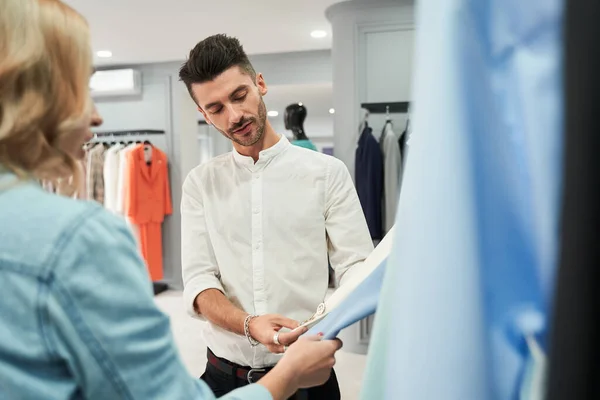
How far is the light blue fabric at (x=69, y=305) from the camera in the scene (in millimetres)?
477

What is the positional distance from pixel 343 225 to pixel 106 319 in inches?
37.2

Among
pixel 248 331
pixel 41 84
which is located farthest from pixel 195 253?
pixel 41 84

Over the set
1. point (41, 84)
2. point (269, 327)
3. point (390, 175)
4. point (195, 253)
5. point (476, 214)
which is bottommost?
point (269, 327)

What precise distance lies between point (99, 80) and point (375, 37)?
3.48 metres

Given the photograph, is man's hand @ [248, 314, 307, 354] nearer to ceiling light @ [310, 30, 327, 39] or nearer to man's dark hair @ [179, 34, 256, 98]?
man's dark hair @ [179, 34, 256, 98]

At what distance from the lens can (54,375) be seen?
494mm

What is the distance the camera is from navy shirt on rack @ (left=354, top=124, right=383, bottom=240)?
3422 mm

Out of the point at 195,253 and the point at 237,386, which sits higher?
the point at 195,253

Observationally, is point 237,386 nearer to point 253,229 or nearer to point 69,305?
point 253,229

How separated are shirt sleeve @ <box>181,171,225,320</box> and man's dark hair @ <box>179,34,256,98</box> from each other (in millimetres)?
302

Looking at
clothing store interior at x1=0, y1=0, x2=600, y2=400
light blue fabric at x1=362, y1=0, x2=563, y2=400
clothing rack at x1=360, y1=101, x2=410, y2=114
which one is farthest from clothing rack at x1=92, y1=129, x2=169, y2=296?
light blue fabric at x1=362, y1=0, x2=563, y2=400

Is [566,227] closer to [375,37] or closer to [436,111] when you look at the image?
[436,111]

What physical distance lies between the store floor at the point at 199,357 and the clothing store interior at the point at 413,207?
0.08ft

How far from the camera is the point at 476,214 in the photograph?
0.34m
